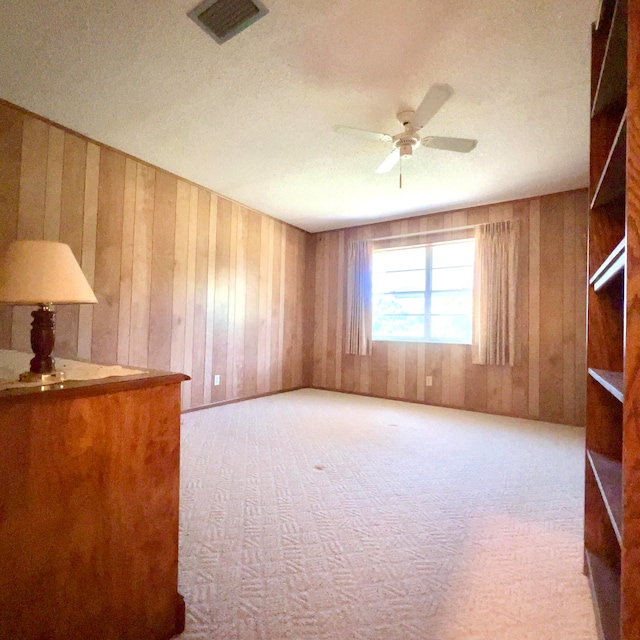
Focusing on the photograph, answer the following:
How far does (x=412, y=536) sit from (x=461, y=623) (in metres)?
0.44

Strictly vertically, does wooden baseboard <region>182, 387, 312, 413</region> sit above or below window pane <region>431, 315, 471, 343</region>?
below

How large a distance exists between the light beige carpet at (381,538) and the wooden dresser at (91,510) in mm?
255

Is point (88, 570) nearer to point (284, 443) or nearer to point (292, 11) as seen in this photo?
point (284, 443)

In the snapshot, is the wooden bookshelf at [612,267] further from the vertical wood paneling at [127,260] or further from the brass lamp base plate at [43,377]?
the vertical wood paneling at [127,260]

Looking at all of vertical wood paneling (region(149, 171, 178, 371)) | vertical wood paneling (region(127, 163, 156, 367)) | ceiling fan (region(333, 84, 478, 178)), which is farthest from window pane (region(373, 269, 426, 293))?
vertical wood paneling (region(127, 163, 156, 367))

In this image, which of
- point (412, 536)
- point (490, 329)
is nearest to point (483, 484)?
point (412, 536)

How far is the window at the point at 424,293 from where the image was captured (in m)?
4.10

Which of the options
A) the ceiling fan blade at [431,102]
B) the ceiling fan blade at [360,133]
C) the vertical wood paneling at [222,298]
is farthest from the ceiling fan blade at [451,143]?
the vertical wood paneling at [222,298]

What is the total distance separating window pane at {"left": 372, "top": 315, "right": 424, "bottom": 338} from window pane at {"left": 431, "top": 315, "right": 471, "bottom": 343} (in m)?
0.17

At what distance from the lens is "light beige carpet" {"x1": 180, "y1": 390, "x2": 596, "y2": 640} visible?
1067 mm

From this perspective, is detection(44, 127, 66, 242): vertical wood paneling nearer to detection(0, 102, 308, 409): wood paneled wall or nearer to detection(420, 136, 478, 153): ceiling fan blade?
detection(0, 102, 308, 409): wood paneled wall

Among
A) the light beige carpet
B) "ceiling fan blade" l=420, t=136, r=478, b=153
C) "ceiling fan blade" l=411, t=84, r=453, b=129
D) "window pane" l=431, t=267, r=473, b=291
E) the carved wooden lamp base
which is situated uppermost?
"ceiling fan blade" l=411, t=84, r=453, b=129

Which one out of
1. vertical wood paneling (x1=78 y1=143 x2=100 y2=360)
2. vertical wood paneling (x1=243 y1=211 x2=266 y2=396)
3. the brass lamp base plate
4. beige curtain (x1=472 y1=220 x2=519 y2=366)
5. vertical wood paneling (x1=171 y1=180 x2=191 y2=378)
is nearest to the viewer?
the brass lamp base plate

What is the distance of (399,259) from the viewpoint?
4.55 meters
